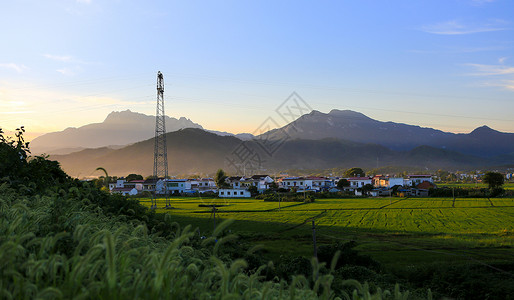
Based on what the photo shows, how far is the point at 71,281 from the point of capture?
7.18 feet

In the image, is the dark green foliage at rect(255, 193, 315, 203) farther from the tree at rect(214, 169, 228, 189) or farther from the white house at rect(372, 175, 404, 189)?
the white house at rect(372, 175, 404, 189)

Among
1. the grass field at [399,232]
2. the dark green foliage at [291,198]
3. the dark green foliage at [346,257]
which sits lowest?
the dark green foliage at [291,198]

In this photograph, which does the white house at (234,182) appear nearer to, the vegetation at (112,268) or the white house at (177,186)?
the white house at (177,186)

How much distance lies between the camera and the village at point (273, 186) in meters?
115

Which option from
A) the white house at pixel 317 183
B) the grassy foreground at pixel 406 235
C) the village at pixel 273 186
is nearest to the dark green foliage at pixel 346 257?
the grassy foreground at pixel 406 235

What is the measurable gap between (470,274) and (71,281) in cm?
2391

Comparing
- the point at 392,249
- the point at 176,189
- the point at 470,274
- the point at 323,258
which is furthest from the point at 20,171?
the point at 176,189

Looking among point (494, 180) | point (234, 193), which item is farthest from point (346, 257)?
point (494, 180)

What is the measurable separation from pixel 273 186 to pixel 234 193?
19.5 metres

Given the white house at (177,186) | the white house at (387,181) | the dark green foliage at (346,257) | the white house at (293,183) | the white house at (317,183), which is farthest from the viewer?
the white house at (387,181)

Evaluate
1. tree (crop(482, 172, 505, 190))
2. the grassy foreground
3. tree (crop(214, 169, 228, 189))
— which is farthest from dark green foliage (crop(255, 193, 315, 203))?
tree (crop(482, 172, 505, 190))

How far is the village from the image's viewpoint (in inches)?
4542

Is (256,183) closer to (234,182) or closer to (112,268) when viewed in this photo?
(234,182)

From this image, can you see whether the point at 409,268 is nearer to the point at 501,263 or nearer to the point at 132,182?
the point at 501,263
